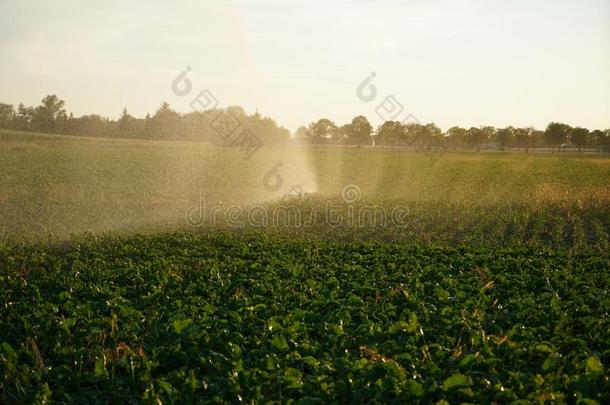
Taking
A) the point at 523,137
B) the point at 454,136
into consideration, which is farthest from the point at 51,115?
the point at 523,137

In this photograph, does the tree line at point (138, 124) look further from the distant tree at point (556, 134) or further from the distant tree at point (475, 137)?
the distant tree at point (556, 134)

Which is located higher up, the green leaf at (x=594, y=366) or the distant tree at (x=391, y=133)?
the distant tree at (x=391, y=133)

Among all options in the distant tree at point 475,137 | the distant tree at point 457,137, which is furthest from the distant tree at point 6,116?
the distant tree at point 475,137

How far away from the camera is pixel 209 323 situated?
21.8ft

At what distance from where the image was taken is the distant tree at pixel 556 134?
3595 inches

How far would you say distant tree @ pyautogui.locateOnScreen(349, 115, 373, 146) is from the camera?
88500mm

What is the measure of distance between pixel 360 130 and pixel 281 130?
1102 inches

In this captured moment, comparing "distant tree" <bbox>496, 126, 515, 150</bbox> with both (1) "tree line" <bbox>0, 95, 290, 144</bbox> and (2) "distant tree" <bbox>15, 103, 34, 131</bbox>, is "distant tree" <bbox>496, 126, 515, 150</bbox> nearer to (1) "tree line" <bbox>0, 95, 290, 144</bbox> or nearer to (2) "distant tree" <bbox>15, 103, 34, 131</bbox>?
(1) "tree line" <bbox>0, 95, 290, 144</bbox>

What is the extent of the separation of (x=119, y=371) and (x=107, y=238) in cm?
773

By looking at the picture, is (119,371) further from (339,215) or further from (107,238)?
(339,215)

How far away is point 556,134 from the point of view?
9162cm

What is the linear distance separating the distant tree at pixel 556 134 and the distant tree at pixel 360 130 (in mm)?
31411

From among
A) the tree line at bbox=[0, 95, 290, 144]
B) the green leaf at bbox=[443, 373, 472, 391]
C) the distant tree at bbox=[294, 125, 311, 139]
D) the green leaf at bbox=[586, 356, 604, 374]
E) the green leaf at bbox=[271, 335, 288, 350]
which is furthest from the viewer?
the distant tree at bbox=[294, 125, 311, 139]

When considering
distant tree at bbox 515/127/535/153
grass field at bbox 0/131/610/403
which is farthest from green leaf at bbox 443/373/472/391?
distant tree at bbox 515/127/535/153
